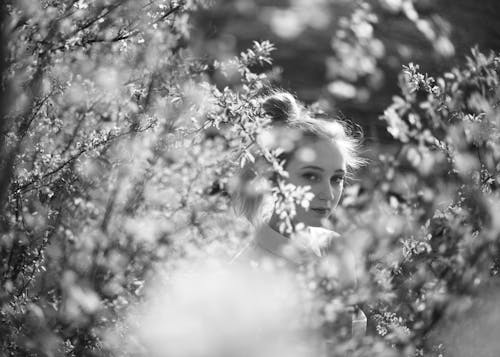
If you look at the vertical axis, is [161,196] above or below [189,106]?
below

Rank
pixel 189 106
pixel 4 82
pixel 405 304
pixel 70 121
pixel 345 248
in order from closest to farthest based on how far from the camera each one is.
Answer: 1. pixel 345 248
2. pixel 4 82
3. pixel 405 304
4. pixel 189 106
5. pixel 70 121

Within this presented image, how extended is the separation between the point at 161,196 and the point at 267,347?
129cm

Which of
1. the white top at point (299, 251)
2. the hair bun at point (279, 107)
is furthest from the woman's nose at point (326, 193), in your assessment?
the hair bun at point (279, 107)

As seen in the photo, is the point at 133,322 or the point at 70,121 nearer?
the point at 133,322

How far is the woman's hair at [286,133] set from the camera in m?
2.34

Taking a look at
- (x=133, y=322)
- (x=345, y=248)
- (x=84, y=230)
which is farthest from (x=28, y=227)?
(x=345, y=248)

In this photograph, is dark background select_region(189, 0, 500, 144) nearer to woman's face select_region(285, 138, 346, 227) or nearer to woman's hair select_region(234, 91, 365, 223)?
woman's hair select_region(234, 91, 365, 223)

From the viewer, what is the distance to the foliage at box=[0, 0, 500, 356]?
5.14 ft

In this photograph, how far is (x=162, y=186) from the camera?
2787mm

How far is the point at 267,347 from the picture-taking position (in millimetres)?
1562

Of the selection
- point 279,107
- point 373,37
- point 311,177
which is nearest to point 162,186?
point 279,107

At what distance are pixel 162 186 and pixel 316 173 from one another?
832 mm

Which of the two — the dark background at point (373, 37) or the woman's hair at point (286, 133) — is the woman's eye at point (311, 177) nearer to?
the woman's hair at point (286, 133)

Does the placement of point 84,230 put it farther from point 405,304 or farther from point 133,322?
point 405,304
